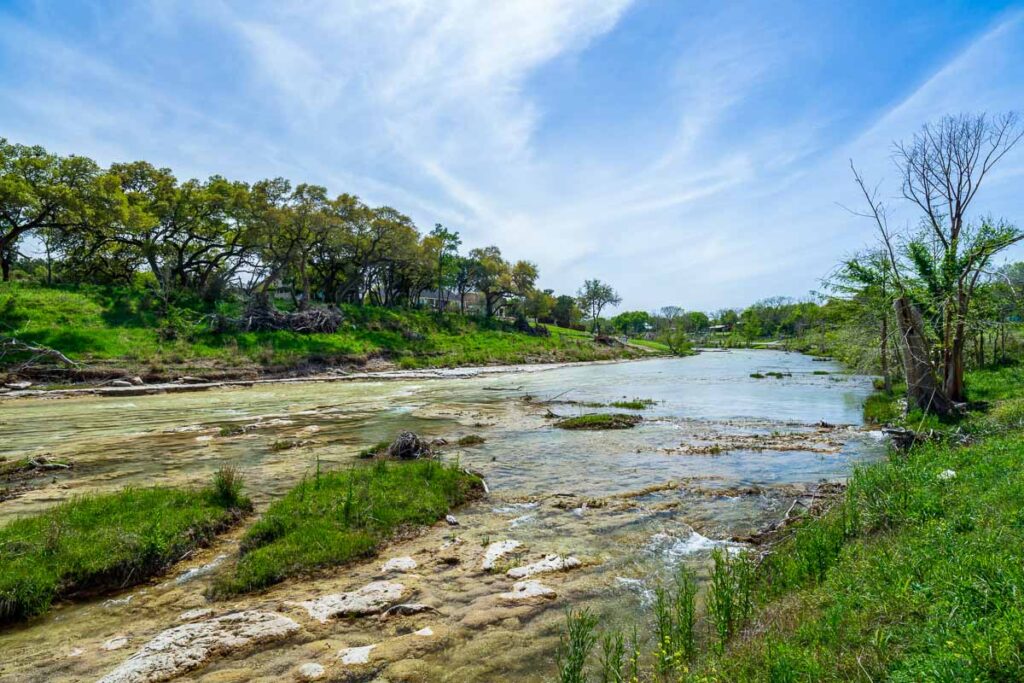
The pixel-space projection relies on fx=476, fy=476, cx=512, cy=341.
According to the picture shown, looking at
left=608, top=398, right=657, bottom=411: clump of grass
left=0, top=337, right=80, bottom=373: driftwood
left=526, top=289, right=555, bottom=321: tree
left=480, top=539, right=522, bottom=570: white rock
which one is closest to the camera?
left=480, top=539, right=522, bottom=570: white rock

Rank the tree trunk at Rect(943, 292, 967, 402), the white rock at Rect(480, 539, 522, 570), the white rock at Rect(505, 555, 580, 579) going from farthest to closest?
the tree trunk at Rect(943, 292, 967, 402) < the white rock at Rect(480, 539, 522, 570) < the white rock at Rect(505, 555, 580, 579)

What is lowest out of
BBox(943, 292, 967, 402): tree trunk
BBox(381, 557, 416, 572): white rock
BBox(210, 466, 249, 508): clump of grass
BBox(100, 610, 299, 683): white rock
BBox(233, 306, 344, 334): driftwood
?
BBox(381, 557, 416, 572): white rock

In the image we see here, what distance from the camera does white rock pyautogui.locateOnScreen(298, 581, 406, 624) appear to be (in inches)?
241

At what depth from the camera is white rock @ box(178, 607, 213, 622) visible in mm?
5979

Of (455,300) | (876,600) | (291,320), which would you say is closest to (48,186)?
(291,320)

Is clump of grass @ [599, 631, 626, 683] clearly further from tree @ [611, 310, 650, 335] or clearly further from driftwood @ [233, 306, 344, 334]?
tree @ [611, 310, 650, 335]

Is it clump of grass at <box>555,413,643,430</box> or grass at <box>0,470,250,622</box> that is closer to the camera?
grass at <box>0,470,250,622</box>

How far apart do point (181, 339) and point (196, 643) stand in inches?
1740

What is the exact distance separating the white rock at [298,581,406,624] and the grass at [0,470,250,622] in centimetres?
306

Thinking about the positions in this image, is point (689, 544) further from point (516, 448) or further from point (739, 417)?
point (739, 417)

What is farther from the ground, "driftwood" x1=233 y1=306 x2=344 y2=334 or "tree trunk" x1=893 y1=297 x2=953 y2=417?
"driftwood" x1=233 y1=306 x2=344 y2=334

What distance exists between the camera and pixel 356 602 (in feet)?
20.8

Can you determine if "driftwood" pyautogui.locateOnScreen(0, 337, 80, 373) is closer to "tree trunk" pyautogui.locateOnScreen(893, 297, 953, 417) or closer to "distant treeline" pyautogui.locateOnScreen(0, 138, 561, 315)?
"distant treeline" pyautogui.locateOnScreen(0, 138, 561, 315)

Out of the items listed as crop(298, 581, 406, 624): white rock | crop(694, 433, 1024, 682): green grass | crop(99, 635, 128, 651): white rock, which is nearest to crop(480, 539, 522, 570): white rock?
crop(298, 581, 406, 624): white rock
